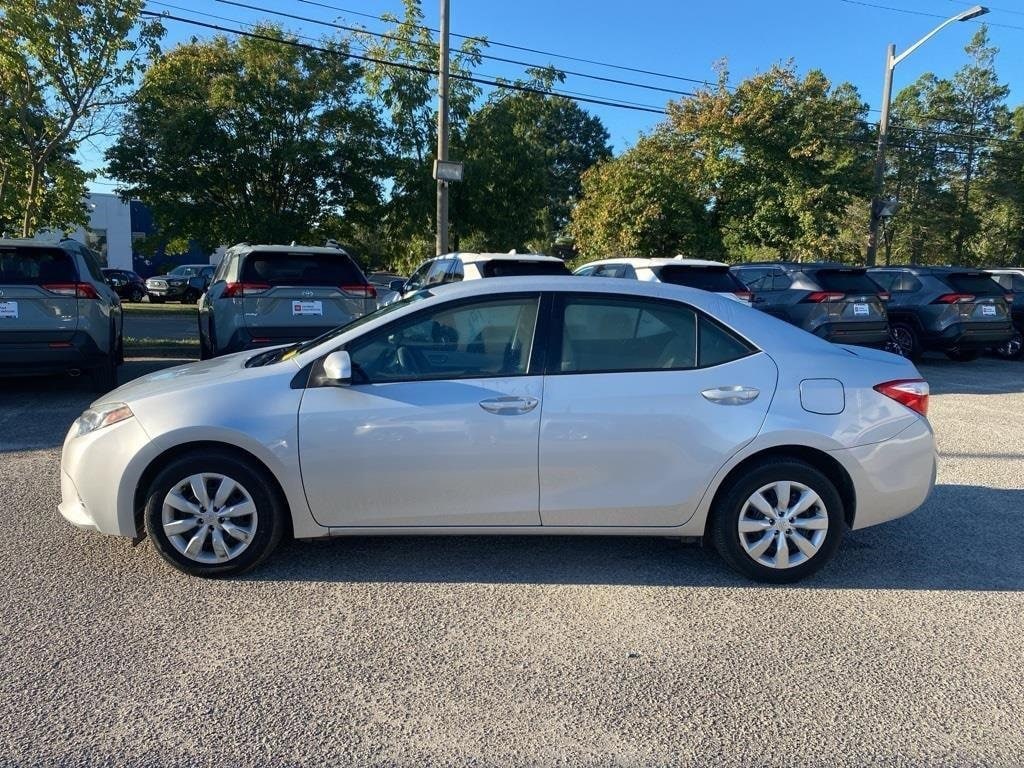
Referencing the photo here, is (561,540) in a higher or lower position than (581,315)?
lower

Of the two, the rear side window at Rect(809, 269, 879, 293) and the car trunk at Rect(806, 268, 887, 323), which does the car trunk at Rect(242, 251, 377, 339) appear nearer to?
the car trunk at Rect(806, 268, 887, 323)

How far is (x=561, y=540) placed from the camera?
4.68 m

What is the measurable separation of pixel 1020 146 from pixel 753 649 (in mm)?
43174

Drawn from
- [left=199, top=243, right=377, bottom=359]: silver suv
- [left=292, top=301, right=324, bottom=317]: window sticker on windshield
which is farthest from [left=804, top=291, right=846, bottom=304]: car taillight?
[left=292, top=301, right=324, bottom=317]: window sticker on windshield

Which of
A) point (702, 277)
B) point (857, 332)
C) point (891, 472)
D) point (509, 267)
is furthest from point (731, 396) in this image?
point (857, 332)

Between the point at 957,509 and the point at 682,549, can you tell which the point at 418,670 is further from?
the point at 957,509

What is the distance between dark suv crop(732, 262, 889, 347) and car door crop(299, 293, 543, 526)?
8.54 meters

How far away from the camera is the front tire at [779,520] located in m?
3.98

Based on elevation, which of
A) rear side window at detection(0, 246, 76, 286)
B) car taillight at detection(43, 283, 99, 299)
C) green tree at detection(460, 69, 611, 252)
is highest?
green tree at detection(460, 69, 611, 252)

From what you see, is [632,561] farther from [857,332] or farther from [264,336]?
[857,332]

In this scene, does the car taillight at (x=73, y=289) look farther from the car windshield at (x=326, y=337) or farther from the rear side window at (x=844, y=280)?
the rear side window at (x=844, y=280)

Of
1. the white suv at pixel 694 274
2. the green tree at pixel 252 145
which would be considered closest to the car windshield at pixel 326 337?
the white suv at pixel 694 274

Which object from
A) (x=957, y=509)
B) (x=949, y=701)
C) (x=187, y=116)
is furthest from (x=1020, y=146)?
(x=949, y=701)

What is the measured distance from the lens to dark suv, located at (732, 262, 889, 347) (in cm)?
1137
